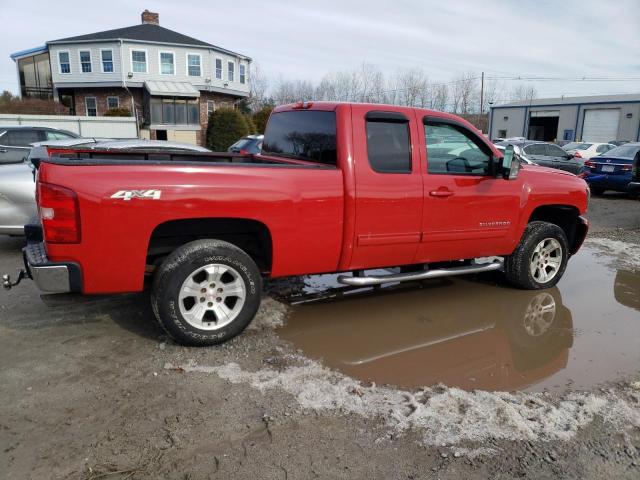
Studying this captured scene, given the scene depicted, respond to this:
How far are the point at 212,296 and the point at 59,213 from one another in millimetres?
1263

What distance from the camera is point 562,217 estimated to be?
6.09m

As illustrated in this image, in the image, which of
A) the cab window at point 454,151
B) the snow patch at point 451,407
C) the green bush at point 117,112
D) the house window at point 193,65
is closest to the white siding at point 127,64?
the house window at point 193,65

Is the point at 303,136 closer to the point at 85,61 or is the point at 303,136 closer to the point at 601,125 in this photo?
the point at 85,61

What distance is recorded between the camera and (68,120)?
88.3 feet

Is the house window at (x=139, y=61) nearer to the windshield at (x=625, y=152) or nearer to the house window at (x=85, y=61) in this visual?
the house window at (x=85, y=61)

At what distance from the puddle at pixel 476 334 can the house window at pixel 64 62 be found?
1509 inches

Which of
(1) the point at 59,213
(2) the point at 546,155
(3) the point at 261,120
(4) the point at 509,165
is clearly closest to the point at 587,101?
(3) the point at 261,120

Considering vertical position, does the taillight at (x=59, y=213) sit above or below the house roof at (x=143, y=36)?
below

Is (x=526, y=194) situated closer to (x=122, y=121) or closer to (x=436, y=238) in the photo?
(x=436, y=238)

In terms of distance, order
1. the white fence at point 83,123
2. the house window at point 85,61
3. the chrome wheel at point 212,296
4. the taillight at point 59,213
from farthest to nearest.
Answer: the house window at point 85,61 → the white fence at point 83,123 → the chrome wheel at point 212,296 → the taillight at point 59,213

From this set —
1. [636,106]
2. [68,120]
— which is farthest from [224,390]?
[636,106]

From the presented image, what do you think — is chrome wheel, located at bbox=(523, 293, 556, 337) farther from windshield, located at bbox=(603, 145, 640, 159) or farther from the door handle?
windshield, located at bbox=(603, 145, 640, 159)

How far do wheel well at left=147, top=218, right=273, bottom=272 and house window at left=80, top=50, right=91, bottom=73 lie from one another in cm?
3817

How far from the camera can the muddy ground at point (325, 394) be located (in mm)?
2777
